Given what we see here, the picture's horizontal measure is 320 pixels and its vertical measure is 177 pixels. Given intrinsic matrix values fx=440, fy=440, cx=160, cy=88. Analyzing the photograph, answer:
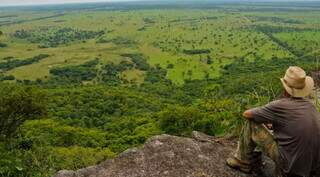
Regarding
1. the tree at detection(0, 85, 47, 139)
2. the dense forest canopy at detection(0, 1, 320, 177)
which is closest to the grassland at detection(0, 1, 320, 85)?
the dense forest canopy at detection(0, 1, 320, 177)

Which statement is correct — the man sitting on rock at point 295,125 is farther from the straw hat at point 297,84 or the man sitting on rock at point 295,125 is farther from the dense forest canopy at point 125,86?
the dense forest canopy at point 125,86

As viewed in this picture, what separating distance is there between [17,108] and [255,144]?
27.2 m

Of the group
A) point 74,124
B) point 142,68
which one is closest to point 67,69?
point 142,68

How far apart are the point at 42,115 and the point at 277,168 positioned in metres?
28.7

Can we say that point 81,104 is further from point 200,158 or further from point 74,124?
point 200,158

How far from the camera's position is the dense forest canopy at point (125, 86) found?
22.9 m

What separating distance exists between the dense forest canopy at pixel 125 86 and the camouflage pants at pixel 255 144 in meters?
1.89

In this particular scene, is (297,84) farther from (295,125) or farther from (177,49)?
(177,49)

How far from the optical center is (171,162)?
9133 mm

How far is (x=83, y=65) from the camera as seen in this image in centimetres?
12600

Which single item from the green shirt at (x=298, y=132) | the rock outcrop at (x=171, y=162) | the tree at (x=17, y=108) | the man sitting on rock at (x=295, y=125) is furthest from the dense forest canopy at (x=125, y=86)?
the green shirt at (x=298, y=132)

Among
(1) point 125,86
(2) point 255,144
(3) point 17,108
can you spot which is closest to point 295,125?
(2) point 255,144

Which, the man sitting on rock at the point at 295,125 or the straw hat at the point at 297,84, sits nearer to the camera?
the man sitting on rock at the point at 295,125

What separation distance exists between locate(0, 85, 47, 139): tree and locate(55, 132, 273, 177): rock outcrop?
77.8 ft
